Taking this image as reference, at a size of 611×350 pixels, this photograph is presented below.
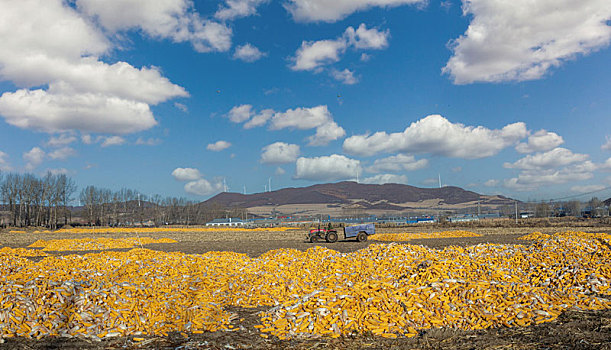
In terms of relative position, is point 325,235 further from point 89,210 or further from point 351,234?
point 89,210

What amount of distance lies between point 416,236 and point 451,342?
1277 inches

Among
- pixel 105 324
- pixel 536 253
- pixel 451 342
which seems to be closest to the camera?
pixel 451 342

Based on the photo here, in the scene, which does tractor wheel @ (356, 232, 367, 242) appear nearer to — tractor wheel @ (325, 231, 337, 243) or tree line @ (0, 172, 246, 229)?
tractor wheel @ (325, 231, 337, 243)

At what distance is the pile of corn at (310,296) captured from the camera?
27.9 ft

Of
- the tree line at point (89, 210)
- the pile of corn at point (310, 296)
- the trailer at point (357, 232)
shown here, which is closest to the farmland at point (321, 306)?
the pile of corn at point (310, 296)

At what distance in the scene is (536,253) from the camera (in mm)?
13648

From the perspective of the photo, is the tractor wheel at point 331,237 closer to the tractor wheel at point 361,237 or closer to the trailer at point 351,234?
the trailer at point 351,234

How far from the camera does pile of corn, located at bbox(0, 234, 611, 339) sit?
27.9ft

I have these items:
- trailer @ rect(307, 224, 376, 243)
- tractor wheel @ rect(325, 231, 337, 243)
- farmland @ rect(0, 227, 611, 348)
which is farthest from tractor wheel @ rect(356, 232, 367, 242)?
farmland @ rect(0, 227, 611, 348)

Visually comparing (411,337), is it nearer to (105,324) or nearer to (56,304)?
(105,324)

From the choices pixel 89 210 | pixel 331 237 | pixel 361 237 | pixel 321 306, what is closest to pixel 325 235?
pixel 331 237

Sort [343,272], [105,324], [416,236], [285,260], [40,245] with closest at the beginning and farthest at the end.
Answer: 1. [105,324]
2. [343,272]
3. [285,260]
4. [40,245]
5. [416,236]

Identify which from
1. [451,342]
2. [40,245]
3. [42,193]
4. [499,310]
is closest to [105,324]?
[451,342]

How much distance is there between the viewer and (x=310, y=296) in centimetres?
927
